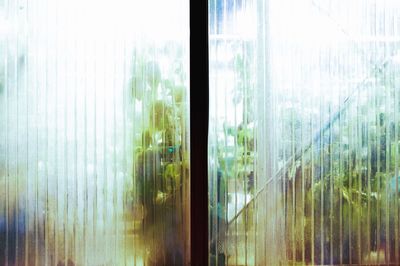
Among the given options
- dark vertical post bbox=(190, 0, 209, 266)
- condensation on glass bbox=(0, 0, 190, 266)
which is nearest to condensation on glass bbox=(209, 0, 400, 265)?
dark vertical post bbox=(190, 0, 209, 266)

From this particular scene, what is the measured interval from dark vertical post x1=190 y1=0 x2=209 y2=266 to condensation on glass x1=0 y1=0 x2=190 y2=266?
0.04 meters

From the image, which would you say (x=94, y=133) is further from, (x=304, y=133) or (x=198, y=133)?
(x=304, y=133)

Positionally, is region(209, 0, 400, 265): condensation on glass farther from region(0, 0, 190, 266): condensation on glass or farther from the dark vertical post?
region(0, 0, 190, 266): condensation on glass

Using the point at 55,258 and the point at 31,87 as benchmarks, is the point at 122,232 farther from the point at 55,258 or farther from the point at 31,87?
the point at 31,87

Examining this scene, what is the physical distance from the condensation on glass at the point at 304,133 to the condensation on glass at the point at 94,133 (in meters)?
0.18

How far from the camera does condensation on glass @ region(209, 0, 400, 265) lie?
5.62 ft

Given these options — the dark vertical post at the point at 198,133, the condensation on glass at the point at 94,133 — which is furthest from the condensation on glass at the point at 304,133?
the condensation on glass at the point at 94,133

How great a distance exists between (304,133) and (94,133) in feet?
2.94

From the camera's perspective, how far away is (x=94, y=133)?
1.68 metres

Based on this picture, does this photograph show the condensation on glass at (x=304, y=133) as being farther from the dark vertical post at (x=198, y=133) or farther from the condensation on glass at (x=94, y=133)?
the condensation on glass at (x=94, y=133)

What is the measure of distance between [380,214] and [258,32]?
37.5 inches

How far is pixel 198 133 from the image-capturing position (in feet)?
5.50

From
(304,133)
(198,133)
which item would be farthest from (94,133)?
(304,133)

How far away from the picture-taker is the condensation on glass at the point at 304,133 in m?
1.71
